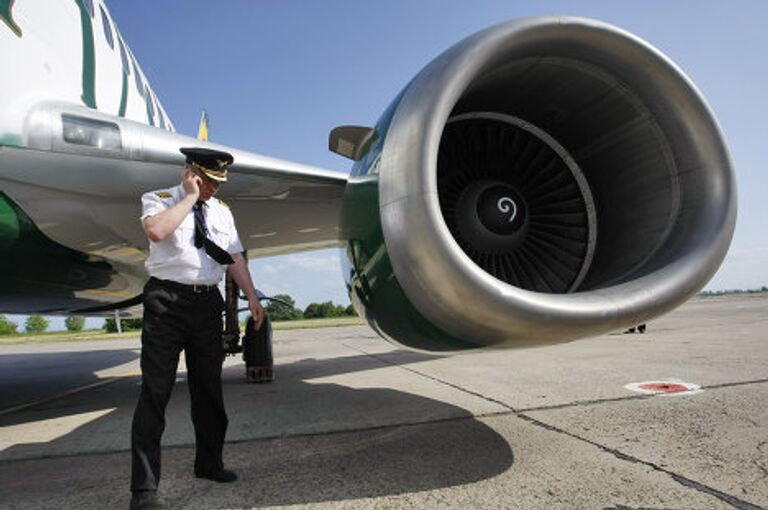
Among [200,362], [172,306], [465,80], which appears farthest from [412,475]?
[465,80]

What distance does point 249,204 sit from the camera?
4.27 m

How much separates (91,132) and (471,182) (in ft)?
7.78

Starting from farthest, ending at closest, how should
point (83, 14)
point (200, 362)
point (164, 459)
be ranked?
1. point (83, 14)
2. point (164, 459)
3. point (200, 362)

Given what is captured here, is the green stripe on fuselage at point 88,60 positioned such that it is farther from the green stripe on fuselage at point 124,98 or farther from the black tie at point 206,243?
the black tie at point 206,243

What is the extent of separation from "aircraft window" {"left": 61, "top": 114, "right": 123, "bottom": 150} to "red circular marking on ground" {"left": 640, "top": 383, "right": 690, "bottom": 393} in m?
4.24

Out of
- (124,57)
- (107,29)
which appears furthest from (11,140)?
(124,57)

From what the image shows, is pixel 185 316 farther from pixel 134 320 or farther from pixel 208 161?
pixel 134 320

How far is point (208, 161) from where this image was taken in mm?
2299

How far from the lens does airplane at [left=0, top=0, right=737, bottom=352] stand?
6.66ft

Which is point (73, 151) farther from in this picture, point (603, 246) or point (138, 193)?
point (603, 246)

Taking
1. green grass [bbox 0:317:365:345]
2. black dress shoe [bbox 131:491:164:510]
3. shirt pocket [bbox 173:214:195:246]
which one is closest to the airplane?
shirt pocket [bbox 173:214:195:246]

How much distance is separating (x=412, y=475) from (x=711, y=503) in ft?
3.73

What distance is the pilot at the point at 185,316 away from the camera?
81.2 inches

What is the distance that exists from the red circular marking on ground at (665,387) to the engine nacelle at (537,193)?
1.58 metres
